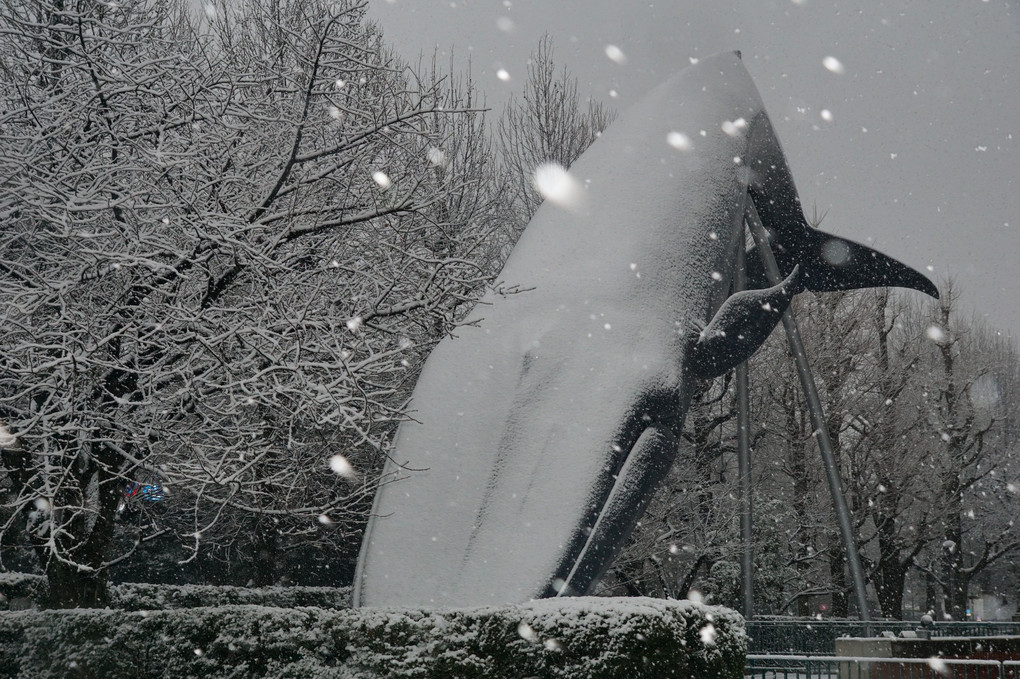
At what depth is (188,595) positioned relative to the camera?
500 inches

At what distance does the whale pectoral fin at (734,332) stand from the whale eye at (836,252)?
2797 millimetres

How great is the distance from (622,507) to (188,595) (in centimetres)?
832

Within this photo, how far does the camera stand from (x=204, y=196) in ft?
23.8

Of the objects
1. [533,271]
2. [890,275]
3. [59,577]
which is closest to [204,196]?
[533,271]

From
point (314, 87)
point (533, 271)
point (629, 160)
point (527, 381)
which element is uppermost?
point (629, 160)

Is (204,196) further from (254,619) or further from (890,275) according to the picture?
(890,275)

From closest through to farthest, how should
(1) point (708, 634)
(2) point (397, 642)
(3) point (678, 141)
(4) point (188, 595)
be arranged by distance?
1. (2) point (397, 642)
2. (1) point (708, 634)
3. (3) point (678, 141)
4. (4) point (188, 595)

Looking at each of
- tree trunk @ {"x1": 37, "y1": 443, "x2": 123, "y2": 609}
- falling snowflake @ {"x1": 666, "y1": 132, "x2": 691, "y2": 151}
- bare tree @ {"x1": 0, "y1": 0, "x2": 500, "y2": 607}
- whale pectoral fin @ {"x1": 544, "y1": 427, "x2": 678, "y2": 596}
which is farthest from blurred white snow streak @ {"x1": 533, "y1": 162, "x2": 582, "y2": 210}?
A: tree trunk @ {"x1": 37, "y1": 443, "x2": 123, "y2": 609}

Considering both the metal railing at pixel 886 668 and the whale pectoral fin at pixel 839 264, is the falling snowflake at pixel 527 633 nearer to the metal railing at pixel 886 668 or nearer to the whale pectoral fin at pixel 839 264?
the metal railing at pixel 886 668

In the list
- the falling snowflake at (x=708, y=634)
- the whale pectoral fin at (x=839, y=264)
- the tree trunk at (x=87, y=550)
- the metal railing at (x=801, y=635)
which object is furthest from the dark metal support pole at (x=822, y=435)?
the tree trunk at (x=87, y=550)

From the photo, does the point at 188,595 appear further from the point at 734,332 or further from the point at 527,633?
the point at 734,332

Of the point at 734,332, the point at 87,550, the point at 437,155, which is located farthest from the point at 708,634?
the point at 437,155

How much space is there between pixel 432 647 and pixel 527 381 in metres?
2.36

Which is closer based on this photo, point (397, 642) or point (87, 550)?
point (397, 642)
